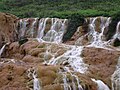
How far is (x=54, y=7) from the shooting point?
52188 mm

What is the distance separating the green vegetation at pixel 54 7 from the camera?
4638 centimetres

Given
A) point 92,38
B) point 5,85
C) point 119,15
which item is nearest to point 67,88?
point 5,85

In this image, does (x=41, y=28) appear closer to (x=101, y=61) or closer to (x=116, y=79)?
(x=101, y=61)

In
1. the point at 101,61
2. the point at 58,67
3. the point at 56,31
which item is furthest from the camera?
the point at 56,31

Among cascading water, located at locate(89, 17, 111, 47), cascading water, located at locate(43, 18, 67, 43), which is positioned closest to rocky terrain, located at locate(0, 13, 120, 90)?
cascading water, located at locate(89, 17, 111, 47)

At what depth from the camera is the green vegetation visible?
4638 cm

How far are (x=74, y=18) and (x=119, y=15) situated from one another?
4894 mm

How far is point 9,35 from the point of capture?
35.8 meters

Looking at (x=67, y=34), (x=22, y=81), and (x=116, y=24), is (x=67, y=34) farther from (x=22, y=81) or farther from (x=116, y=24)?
(x=22, y=81)

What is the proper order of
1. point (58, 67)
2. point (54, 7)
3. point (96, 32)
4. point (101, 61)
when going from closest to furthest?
point (58, 67) → point (101, 61) → point (96, 32) → point (54, 7)

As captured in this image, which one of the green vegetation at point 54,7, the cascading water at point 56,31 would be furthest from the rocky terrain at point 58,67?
the green vegetation at point 54,7

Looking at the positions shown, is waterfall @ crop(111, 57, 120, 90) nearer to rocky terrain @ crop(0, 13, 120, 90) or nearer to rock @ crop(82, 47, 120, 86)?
rocky terrain @ crop(0, 13, 120, 90)

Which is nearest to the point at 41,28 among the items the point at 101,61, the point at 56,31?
the point at 56,31

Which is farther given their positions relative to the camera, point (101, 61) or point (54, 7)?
point (54, 7)
